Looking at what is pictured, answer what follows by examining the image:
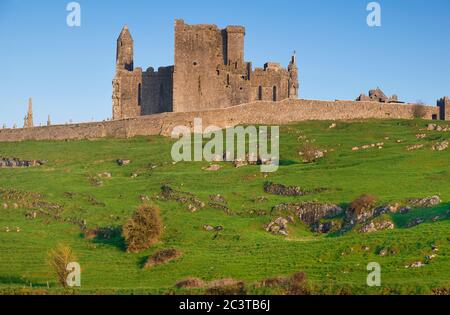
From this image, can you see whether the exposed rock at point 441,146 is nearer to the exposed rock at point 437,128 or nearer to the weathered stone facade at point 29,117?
the exposed rock at point 437,128

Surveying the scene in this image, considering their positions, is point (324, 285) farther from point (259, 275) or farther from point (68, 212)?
point (68, 212)

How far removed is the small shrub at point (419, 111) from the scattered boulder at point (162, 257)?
151 ft

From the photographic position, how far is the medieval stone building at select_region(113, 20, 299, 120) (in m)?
94.3

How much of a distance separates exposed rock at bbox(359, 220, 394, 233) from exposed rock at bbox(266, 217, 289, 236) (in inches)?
179

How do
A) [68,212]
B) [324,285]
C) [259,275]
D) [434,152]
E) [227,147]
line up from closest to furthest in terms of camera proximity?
1. [324,285]
2. [259,275]
3. [68,212]
4. [434,152]
5. [227,147]

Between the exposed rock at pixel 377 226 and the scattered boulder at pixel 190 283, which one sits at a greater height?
the exposed rock at pixel 377 226

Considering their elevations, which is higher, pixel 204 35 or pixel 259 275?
pixel 204 35

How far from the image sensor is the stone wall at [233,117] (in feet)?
285

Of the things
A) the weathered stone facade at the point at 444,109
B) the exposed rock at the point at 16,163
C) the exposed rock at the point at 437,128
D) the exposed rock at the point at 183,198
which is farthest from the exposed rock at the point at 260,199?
the weathered stone facade at the point at 444,109

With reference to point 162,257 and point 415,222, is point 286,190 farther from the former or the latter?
point 162,257

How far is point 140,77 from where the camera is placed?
322 feet

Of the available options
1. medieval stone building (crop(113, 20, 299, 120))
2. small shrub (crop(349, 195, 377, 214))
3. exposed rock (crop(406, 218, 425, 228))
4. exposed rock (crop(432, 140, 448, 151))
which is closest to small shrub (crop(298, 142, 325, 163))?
exposed rock (crop(432, 140, 448, 151))

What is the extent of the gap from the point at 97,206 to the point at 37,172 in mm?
13909
